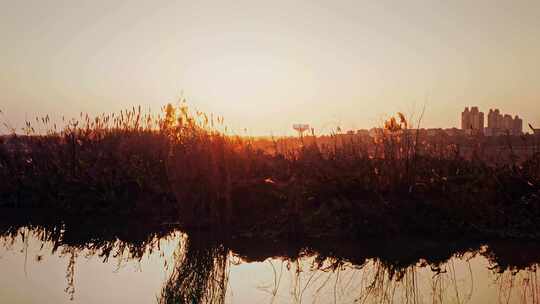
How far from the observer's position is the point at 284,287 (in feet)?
18.1

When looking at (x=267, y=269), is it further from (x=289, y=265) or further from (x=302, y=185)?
(x=302, y=185)

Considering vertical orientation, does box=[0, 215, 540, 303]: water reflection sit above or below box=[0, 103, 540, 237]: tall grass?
below

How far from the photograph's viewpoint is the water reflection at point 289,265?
5.29m

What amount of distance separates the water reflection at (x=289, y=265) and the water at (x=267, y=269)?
11 millimetres

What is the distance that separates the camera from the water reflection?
5289 millimetres

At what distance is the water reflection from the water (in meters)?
0.01

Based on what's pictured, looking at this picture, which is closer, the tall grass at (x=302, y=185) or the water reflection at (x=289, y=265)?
the water reflection at (x=289, y=265)

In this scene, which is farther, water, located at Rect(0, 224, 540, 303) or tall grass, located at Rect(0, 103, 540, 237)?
tall grass, located at Rect(0, 103, 540, 237)

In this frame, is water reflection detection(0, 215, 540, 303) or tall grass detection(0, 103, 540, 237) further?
tall grass detection(0, 103, 540, 237)

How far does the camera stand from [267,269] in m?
6.15

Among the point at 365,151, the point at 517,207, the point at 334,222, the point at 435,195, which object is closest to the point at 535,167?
the point at 517,207

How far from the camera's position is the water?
5.28m

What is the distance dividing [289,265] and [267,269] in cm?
29

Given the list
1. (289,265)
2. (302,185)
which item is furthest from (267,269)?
(302,185)
